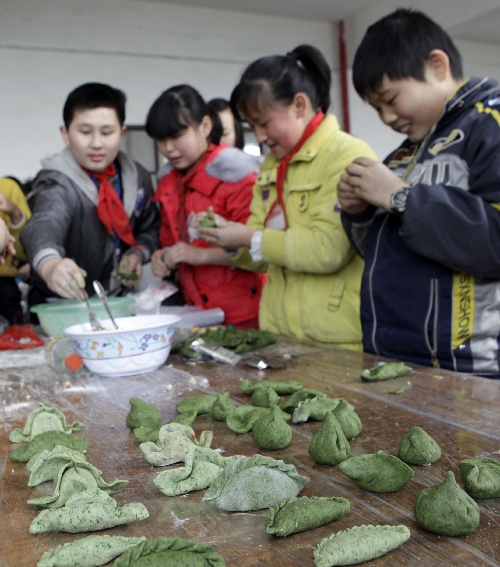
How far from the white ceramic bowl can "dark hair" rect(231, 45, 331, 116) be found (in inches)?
33.4

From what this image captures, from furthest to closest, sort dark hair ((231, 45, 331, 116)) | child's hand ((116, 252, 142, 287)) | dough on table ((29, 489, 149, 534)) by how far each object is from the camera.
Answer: child's hand ((116, 252, 142, 287)) < dark hair ((231, 45, 331, 116)) < dough on table ((29, 489, 149, 534))

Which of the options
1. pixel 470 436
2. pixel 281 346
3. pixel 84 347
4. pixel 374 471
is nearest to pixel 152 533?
pixel 374 471

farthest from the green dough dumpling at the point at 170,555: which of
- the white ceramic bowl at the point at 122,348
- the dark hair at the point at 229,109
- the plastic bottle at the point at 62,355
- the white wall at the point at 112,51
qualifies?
the white wall at the point at 112,51

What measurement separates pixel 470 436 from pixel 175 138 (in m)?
1.79

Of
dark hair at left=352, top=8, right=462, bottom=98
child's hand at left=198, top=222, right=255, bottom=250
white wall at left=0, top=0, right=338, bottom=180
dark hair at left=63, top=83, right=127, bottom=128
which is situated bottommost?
child's hand at left=198, top=222, right=255, bottom=250

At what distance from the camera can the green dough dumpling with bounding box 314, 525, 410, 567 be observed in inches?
23.9

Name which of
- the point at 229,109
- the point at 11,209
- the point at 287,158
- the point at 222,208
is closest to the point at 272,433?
the point at 287,158

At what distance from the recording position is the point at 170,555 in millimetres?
611

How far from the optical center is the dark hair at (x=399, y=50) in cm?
149

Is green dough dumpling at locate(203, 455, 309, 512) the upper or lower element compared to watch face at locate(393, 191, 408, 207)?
lower

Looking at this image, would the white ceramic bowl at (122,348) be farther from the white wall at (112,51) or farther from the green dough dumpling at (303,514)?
the white wall at (112,51)

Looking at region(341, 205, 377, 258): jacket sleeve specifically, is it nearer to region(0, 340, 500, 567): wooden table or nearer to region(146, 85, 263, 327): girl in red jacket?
region(0, 340, 500, 567): wooden table

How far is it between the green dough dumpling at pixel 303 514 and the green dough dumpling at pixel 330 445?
0.15 metres

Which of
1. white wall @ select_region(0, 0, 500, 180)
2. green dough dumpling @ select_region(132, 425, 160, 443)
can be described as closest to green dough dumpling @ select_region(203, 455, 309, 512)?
green dough dumpling @ select_region(132, 425, 160, 443)
